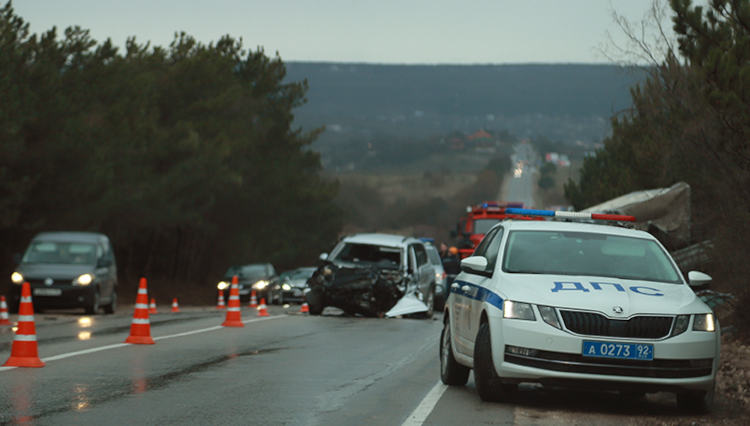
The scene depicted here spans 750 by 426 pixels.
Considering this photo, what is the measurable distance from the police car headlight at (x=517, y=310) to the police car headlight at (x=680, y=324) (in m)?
1.18

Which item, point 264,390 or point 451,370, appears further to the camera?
point 451,370

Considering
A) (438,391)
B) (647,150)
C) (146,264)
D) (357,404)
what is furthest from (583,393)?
(146,264)

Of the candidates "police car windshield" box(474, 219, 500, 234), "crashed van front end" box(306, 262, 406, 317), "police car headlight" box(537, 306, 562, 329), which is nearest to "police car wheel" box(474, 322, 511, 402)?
"police car headlight" box(537, 306, 562, 329)

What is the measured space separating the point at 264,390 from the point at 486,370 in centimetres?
214

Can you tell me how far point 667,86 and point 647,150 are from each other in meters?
10.2

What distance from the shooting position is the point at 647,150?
125 feet

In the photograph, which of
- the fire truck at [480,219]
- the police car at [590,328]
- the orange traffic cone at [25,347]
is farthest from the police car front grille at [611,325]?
the fire truck at [480,219]

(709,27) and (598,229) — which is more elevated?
(709,27)

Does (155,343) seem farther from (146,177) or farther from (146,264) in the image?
(146,264)

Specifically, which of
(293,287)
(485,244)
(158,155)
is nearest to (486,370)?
(485,244)

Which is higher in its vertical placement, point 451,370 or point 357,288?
point 451,370

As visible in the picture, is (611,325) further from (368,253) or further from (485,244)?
(368,253)

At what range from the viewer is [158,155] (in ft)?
161

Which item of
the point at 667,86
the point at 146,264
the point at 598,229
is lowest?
the point at 146,264
